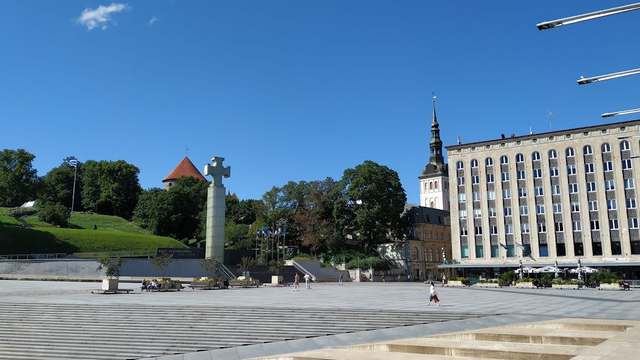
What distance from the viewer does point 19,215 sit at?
99438 mm

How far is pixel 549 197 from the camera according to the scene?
74188 mm

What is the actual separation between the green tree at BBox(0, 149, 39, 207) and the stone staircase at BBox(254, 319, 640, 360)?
312 feet

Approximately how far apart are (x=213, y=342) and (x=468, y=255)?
66.0 meters

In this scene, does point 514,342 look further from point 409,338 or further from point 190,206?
point 190,206

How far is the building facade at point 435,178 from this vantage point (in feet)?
397

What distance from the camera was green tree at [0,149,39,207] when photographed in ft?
310

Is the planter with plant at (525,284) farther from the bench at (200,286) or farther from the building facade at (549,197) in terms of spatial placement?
the bench at (200,286)

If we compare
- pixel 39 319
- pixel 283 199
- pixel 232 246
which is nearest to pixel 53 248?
pixel 232 246

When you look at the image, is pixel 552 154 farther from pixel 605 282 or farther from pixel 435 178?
pixel 435 178

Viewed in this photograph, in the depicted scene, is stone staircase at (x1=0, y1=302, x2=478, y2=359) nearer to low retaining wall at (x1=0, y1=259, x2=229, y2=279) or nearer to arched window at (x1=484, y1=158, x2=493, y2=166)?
low retaining wall at (x1=0, y1=259, x2=229, y2=279)

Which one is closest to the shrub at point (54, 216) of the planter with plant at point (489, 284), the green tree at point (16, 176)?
the green tree at point (16, 176)

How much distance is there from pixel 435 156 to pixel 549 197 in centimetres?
5149

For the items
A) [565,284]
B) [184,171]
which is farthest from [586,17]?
[184,171]

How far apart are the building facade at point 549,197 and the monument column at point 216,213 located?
36551 mm
